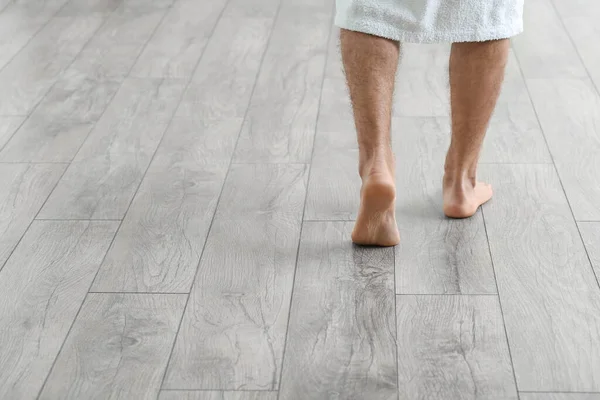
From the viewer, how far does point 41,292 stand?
5.13 ft

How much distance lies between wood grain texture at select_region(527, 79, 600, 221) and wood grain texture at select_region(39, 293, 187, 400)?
840mm

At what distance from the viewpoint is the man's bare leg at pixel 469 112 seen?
1.58 metres

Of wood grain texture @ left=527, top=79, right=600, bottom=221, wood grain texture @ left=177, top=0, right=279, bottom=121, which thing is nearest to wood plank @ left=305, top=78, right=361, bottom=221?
wood grain texture @ left=177, top=0, right=279, bottom=121

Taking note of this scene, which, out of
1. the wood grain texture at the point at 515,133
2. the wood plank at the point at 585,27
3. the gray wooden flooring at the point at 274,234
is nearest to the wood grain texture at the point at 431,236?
the gray wooden flooring at the point at 274,234

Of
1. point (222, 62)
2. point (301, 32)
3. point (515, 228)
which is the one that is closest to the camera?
point (515, 228)

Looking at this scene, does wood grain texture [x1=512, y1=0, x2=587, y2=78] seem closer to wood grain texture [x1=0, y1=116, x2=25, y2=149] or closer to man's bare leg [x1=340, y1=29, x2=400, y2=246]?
man's bare leg [x1=340, y1=29, x2=400, y2=246]

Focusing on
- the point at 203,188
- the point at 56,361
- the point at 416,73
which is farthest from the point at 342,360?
the point at 416,73

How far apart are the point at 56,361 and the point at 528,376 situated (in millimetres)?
721

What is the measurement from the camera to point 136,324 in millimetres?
1470

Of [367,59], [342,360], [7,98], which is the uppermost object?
[367,59]

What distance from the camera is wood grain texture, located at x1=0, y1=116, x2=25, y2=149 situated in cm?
216

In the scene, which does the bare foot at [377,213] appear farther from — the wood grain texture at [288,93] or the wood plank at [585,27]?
the wood plank at [585,27]

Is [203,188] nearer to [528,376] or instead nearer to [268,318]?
[268,318]

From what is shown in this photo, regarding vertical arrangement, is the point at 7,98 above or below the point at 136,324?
below
